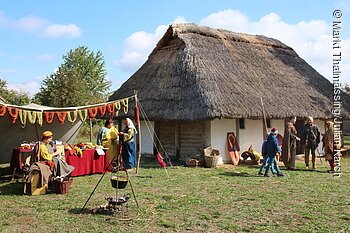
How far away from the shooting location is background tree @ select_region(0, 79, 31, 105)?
95.8ft

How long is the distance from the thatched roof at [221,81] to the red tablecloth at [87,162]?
10.5 feet

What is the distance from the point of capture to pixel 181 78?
46.4ft

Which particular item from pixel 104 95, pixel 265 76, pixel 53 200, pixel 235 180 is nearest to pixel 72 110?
pixel 53 200

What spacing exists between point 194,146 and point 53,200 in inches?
276

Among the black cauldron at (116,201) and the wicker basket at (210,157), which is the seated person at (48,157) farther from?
the wicker basket at (210,157)

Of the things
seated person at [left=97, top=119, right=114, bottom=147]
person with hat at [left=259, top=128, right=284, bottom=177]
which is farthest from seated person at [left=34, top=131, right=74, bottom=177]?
Answer: person with hat at [left=259, top=128, right=284, bottom=177]

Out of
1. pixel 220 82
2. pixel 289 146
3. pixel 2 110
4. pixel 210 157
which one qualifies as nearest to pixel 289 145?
pixel 289 146

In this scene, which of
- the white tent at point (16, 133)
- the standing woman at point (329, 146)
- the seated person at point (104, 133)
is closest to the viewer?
the white tent at point (16, 133)

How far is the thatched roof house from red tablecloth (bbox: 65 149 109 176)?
3217 millimetres

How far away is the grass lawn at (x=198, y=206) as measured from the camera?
5.70 metres

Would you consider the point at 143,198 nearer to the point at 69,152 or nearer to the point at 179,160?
the point at 69,152

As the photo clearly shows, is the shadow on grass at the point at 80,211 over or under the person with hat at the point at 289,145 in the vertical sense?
under

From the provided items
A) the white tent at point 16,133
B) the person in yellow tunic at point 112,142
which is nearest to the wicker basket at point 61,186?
the person in yellow tunic at point 112,142

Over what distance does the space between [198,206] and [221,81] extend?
762 centimetres
